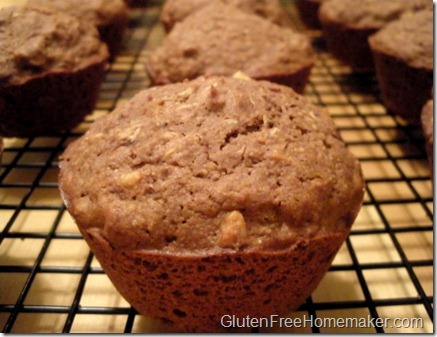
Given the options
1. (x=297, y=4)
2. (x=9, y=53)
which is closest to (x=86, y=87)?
(x=9, y=53)

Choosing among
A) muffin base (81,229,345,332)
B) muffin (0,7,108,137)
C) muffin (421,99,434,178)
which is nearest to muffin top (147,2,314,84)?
muffin (0,7,108,137)

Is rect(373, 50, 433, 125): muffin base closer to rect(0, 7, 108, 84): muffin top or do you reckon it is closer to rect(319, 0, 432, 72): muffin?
rect(319, 0, 432, 72): muffin

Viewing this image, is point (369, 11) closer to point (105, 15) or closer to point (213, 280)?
point (105, 15)

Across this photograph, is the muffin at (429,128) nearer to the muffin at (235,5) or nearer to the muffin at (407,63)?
the muffin at (407,63)

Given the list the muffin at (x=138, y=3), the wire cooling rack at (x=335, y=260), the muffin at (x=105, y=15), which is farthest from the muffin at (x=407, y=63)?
the muffin at (x=138, y=3)

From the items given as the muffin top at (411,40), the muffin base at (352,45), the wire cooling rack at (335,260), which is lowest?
the wire cooling rack at (335,260)

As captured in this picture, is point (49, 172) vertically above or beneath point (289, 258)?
beneath

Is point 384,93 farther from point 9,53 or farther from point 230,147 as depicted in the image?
point 9,53
